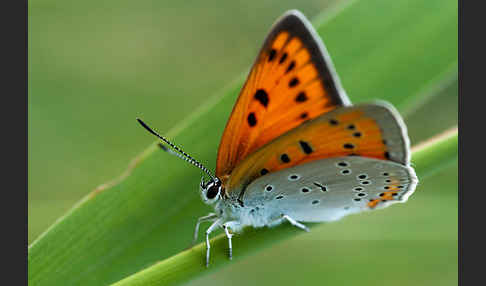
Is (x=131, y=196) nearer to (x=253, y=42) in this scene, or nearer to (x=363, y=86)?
(x=363, y=86)

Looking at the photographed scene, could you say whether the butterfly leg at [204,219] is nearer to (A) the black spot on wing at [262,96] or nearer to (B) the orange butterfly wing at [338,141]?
(B) the orange butterfly wing at [338,141]

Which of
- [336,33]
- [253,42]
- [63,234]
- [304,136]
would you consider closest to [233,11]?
[253,42]

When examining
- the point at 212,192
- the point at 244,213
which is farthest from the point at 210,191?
the point at 244,213

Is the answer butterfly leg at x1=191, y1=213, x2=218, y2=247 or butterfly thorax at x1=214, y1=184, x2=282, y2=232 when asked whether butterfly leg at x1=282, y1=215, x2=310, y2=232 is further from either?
butterfly leg at x1=191, y1=213, x2=218, y2=247

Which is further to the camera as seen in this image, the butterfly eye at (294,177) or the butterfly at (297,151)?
the butterfly eye at (294,177)

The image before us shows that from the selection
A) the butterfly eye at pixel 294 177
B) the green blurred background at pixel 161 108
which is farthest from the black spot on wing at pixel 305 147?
the green blurred background at pixel 161 108

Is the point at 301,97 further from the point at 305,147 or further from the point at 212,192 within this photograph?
the point at 212,192

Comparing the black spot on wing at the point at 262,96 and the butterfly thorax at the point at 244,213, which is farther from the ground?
the black spot on wing at the point at 262,96

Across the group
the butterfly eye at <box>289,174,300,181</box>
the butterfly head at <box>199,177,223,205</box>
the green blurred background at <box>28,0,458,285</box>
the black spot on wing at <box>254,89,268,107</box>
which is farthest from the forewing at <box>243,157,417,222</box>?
the green blurred background at <box>28,0,458,285</box>
